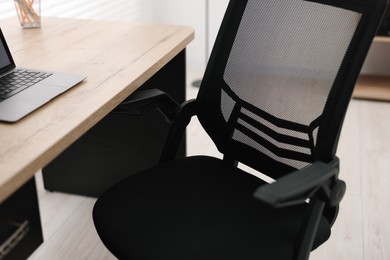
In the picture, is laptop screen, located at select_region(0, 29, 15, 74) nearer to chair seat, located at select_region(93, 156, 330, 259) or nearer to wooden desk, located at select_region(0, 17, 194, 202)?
wooden desk, located at select_region(0, 17, 194, 202)

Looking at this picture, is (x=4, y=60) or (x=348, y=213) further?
(x=348, y=213)

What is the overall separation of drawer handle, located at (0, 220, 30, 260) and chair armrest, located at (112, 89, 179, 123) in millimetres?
489

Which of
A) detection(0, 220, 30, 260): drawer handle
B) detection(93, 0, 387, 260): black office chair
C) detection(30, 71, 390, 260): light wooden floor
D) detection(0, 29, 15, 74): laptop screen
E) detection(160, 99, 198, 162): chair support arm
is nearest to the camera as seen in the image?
detection(0, 220, 30, 260): drawer handle

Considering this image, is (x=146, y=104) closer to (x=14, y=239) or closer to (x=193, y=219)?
(x=193, y=219)

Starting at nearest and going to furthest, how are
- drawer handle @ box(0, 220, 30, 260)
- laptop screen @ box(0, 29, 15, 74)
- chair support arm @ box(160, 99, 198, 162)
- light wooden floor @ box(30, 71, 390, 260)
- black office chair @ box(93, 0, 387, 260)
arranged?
1. drawer handle @ box(0, 220, 30, 260)
2. black office chair @ box(93, 0, 387, 260)
3. laptop screen @ box(0, 29, 15, 74)
4. chair support arm @ box(160, 99, 198, 162)
5. light wooden floor @ box(30, 71, 390, 260)

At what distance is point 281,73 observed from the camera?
123 centimetres

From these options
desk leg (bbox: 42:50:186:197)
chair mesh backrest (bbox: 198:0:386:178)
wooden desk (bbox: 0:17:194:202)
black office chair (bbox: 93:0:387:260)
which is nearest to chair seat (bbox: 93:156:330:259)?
black office chair (bbox: 93:0:387:260)

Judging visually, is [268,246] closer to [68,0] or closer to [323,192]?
[323,192]

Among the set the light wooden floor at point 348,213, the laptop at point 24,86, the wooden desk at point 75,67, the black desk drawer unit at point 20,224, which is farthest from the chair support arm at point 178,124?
the light wooden floor at point 348,213

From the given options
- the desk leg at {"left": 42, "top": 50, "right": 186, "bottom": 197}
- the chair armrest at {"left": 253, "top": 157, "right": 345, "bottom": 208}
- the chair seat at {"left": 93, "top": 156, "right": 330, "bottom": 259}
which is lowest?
the desk leg at {"left": 42, "top": 50, "right": 186, "bottom": 197}

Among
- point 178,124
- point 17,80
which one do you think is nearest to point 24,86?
point 17,80

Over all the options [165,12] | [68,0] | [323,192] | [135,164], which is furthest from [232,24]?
[165,12]

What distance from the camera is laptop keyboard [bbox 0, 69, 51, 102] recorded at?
115cm

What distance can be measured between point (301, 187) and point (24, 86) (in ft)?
2.26
